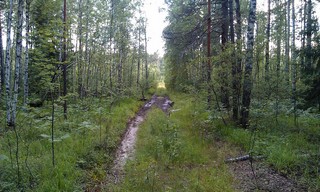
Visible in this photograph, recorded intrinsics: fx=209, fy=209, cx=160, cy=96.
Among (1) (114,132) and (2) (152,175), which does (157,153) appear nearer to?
(2) (152,175)

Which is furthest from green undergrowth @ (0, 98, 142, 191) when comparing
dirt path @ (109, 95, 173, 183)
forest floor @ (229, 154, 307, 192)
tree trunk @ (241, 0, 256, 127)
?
tree trunk @ (241, 0, 256, 127)

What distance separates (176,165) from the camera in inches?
244

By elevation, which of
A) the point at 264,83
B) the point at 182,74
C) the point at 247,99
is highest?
the point at 182,74

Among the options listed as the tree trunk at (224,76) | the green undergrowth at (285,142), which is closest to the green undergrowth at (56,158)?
the green undergrowth at (285,142)

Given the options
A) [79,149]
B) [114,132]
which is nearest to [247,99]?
[114,132]

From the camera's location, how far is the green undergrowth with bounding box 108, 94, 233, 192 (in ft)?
16.2

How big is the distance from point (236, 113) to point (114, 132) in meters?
5.51

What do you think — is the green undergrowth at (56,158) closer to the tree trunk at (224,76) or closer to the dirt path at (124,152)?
the dirt path at (124,152)

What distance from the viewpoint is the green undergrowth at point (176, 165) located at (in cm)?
495

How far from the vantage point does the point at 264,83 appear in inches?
322

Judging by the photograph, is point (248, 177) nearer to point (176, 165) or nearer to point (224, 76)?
point (176, 165)

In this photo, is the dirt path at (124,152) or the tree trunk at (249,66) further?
the tree trunk at (249,66)

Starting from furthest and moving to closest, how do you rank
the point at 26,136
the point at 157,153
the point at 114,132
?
the point at 114,132
the point at 26,136
the point at 157,153

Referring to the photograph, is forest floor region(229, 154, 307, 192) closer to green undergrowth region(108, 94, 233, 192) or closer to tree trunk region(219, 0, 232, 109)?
green undergrowth region(108, 94, 233, 192)
